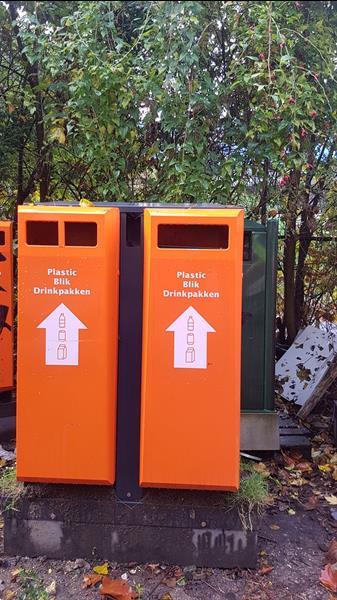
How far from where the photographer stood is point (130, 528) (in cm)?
238

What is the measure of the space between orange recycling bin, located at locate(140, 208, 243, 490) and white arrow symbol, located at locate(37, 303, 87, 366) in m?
0.31

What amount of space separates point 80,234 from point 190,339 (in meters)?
0.75

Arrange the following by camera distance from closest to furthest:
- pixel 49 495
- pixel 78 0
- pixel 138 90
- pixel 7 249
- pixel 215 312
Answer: pixel 78 0 < pixel 215 312 < pixel 49 495 < pixel 138 90 < pixel 7 249

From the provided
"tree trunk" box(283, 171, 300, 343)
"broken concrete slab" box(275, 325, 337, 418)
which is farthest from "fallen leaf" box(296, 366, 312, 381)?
"tree trunk" box(283, 171, 300, 343)

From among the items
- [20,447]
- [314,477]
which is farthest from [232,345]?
[314,477]

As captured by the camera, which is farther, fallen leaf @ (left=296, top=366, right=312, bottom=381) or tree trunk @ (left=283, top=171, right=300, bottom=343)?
tree trunk @ (left=283, top=171, right=300, bottom=343)

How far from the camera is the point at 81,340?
7.37ft

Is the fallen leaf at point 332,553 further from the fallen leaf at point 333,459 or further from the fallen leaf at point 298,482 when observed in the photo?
the fallen leaf at point 333,459

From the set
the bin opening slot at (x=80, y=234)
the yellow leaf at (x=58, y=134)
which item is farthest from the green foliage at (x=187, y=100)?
the bin opening slot at (x=80, y=234)

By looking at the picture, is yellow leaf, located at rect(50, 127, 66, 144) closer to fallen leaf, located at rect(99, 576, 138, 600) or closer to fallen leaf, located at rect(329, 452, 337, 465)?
fallen leaf, located at rect(99, 576, 138, 600)

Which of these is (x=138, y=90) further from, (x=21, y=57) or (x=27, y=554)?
(x=27, y=554)

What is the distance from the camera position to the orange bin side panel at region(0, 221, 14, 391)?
12.3 feet

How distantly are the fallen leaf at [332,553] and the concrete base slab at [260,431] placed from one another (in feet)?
2.87

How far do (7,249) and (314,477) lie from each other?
2767mm
